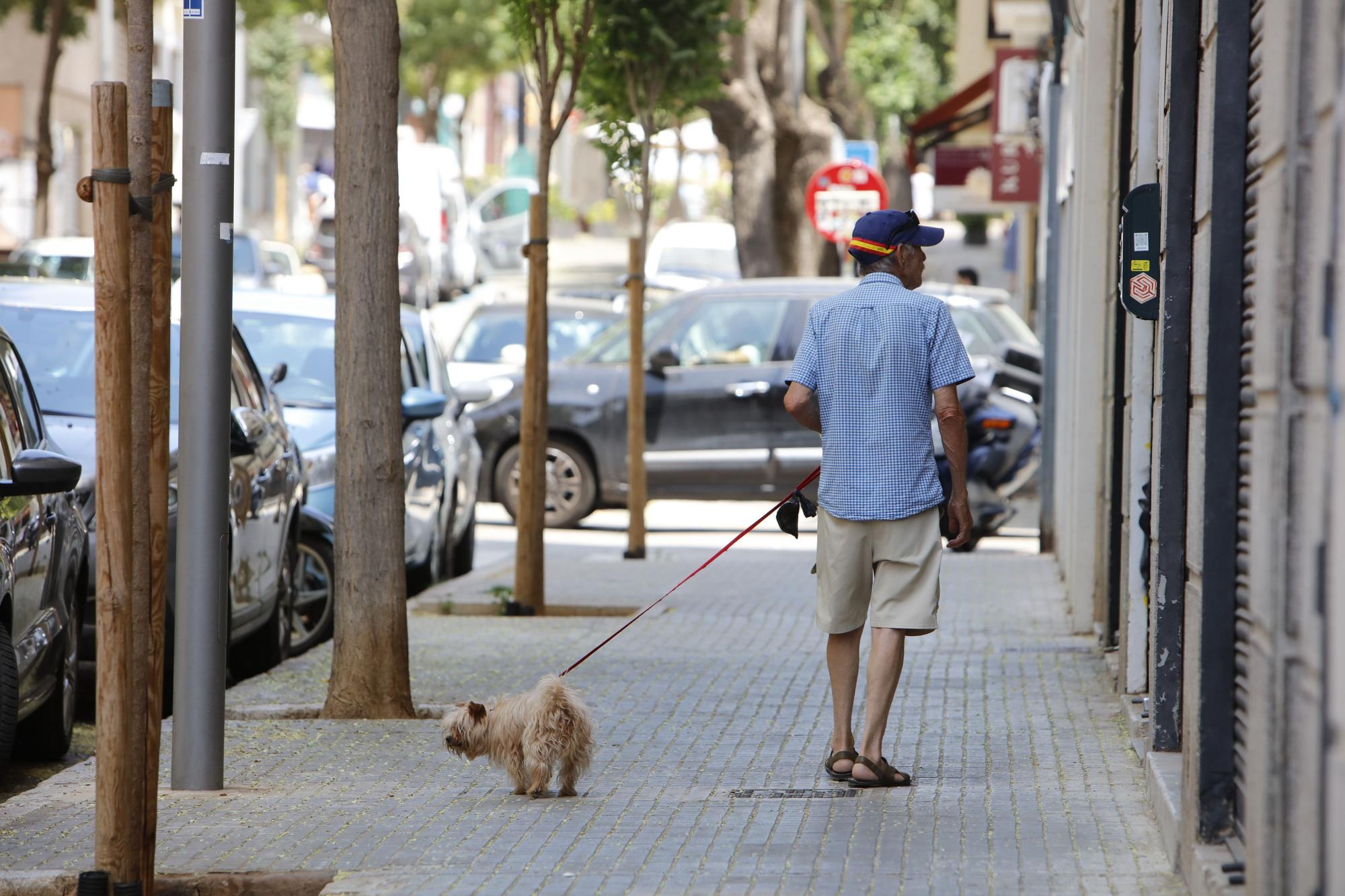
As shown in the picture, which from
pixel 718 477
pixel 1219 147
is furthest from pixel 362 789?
pixel 718 477

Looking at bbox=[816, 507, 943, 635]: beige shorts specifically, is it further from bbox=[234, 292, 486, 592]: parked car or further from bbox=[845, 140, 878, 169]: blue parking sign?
bbox=[845, 140, 878, 169]: blue parking sign

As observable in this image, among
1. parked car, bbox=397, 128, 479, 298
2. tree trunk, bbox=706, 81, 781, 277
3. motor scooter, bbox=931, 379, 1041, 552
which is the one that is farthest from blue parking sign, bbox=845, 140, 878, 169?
parked car, bbox=397, 128, 479, 298

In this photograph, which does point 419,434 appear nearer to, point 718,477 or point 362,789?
point 718,477


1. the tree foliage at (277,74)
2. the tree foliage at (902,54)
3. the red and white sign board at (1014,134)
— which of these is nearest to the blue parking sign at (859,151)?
the red and white sign board at (1014,134)

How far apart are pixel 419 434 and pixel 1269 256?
890 centimetres

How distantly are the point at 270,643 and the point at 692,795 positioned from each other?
3.81m

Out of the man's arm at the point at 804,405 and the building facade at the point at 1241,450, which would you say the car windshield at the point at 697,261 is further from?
the man's arm at the point at 804,405

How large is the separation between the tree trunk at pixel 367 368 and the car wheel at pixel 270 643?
2017 millimetres

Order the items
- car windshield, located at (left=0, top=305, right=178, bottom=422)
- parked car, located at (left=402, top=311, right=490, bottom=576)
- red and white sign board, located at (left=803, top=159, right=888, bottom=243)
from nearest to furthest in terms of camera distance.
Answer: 1. car windshield, located at (left=0, top=305, right=178, bottom=422)
2. parked car, located at (left=402, top=311, right=490, bottom=576)
3. red and white sign board, located at (left=803, top=159, right=888, bottom=243)

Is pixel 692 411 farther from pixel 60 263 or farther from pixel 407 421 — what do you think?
pixel 60 263

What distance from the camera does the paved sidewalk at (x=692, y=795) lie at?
5438mm

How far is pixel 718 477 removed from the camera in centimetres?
1680

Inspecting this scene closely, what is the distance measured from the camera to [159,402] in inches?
244

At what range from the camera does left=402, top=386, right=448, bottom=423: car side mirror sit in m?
11.6
